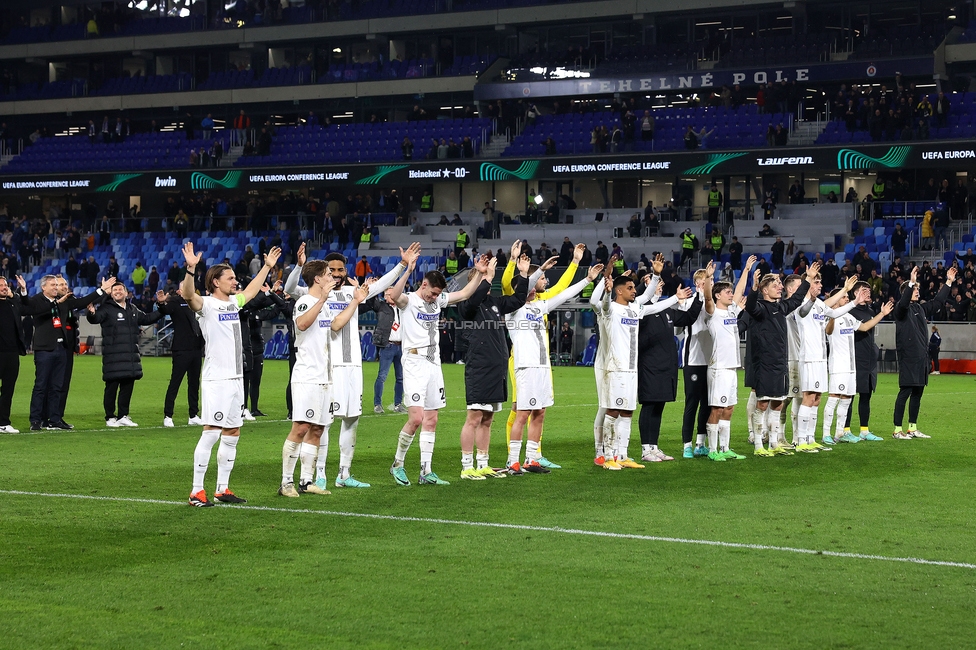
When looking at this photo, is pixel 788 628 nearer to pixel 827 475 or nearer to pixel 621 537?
pixel 621 537

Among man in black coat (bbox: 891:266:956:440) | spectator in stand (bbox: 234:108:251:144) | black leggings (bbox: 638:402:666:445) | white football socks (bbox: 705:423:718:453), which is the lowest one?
white football socks (bbox: 705:423:718:453)

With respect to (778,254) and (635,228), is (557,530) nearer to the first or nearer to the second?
(778,254)

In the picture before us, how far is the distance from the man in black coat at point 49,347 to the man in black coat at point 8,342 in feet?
0.59

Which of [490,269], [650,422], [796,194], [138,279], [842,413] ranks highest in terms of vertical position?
[796,194]

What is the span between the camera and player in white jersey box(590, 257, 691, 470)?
14.3 metres

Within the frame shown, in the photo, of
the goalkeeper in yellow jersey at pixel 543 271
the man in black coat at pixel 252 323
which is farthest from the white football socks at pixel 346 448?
the man in black coat at pixel 252 323

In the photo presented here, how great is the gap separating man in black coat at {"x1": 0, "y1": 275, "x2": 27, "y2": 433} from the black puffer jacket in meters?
1.06

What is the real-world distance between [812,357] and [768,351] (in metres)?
1.31

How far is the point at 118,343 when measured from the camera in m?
19.3

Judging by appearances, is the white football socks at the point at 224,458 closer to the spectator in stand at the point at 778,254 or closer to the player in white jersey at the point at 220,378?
the player in white jersey at the point at 220,378

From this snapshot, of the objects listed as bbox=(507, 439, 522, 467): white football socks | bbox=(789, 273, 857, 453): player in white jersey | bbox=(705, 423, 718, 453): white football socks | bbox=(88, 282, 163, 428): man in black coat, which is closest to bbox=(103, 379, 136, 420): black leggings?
bbox=(88, 282, 163, 428): man in black coat

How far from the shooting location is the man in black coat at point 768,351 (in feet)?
52.9

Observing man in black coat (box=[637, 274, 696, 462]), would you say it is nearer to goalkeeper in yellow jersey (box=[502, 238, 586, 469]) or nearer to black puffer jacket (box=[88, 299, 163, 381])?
goalkeeper in yellow jersey (box=[502, 238, 586, 469])

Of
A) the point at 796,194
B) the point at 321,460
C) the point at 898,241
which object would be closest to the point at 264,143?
the point at 796,194
